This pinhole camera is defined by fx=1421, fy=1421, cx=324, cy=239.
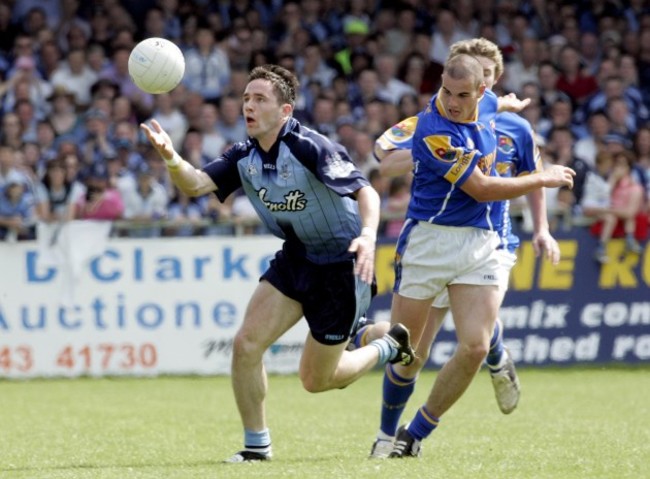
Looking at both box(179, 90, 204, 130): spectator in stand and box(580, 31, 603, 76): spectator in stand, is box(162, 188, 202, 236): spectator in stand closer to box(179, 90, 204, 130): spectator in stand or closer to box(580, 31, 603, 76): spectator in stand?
box(179, 90, 204, 130): spectator in stand

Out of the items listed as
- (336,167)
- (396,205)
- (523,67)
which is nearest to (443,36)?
(523,67)

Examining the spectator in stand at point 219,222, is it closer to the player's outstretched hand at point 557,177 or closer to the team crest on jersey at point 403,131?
the team crest on jersey at point 403,131

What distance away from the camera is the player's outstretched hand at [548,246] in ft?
26.9

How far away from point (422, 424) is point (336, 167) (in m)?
1.60

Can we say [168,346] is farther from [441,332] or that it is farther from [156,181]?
[441,332]

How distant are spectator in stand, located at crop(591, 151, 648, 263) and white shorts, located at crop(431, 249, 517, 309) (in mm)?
6695

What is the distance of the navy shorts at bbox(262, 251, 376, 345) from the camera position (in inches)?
317

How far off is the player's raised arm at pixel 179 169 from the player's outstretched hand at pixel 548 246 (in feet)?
6.42

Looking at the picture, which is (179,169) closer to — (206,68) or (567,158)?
(567,158)

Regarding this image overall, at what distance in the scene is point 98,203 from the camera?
14609 millimetres

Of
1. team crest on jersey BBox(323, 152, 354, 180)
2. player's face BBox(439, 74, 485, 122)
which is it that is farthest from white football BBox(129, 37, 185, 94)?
player's face BBox(439, 74, 485, 122)

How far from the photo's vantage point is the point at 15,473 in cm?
767

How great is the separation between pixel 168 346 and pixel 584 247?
14.7 ft

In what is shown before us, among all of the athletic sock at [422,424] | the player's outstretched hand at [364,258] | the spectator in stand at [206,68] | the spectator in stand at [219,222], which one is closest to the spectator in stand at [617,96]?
the spectator in stand at [206,68]
